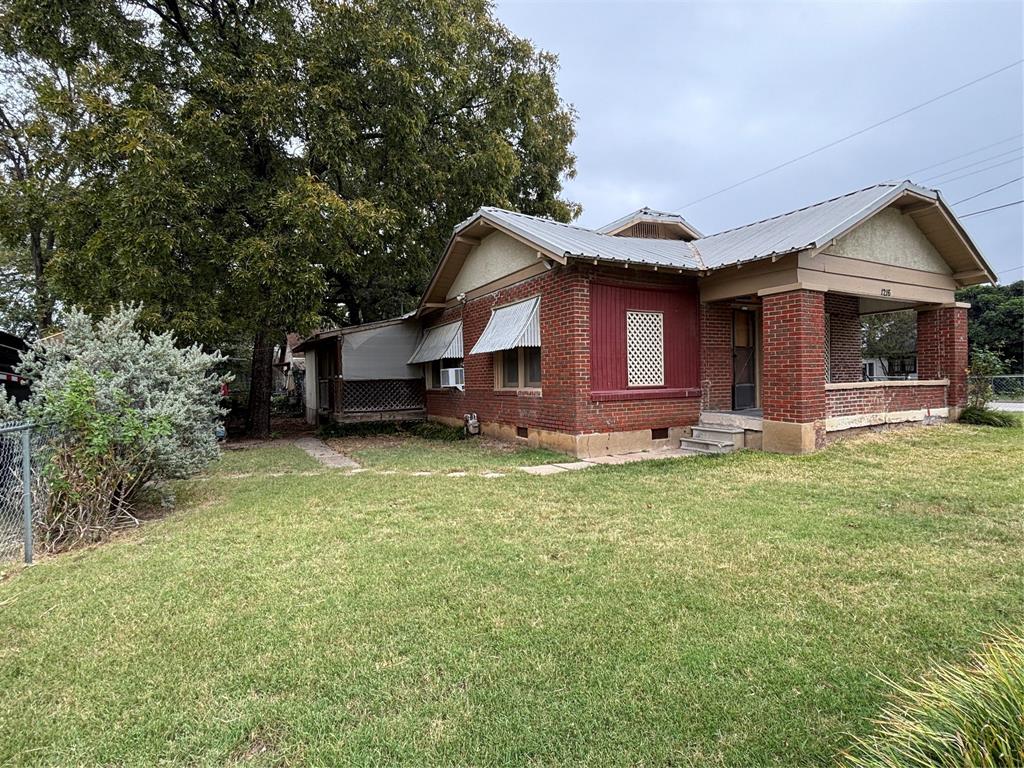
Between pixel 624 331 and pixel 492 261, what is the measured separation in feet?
12.7

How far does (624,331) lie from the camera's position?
9359mm

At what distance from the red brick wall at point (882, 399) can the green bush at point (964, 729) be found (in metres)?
8.06

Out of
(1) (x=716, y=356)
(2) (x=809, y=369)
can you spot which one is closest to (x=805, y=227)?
(2) (x=809, y=369)

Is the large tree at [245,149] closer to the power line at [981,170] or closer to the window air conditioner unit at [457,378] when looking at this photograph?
the window air conditioner unit at [457,378]

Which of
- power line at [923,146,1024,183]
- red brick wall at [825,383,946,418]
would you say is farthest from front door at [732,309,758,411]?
power line at [923,146,1024,183]

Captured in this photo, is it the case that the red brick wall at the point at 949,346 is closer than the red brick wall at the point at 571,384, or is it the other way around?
the red brick wall at the point at 571,384

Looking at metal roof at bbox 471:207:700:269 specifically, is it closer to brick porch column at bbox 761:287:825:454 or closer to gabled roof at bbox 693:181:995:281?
gabled roof at bbox 693:181:995:281

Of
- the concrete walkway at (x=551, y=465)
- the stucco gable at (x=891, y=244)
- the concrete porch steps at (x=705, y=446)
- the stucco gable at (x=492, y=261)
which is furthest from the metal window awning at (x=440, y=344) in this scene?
the stucco gable at (x=891, y=244)

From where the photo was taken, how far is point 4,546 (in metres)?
4.82

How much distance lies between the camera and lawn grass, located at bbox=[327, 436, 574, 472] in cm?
859

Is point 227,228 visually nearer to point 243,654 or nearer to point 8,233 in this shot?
point 8,233

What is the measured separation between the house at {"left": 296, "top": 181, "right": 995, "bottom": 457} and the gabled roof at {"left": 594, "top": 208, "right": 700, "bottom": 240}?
3.25m

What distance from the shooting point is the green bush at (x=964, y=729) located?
1.42 meters

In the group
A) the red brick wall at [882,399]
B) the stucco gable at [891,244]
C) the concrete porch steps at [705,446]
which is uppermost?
the stucco gable at [891,244]
